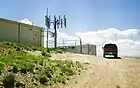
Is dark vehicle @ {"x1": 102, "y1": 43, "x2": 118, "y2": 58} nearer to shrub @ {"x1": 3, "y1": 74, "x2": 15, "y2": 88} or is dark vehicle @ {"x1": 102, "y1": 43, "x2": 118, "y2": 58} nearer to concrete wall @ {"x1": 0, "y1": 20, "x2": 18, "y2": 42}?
concrete wall @ {"x1": 0, "y1": 20, "x2": 18, "y2": 42}

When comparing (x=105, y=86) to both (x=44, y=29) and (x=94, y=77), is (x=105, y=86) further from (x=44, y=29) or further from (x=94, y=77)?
(x=44, y=29)

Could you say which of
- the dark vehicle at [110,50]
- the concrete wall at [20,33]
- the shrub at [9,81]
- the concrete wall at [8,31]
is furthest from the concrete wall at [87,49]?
the shrub at [9,81]

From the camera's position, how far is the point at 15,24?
122 ft

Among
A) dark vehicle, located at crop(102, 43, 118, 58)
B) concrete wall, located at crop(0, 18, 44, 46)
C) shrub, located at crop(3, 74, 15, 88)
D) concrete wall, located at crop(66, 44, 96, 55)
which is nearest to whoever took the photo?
shrub, located at crop(3, 74, 15, 88)

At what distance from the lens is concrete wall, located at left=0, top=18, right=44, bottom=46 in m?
35.2

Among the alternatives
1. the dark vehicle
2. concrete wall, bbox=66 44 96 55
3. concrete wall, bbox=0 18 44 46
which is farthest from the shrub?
Answer: concrete wall, bbox=66 44 96 55

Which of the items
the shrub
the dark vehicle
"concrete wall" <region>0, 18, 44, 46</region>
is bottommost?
the shrub

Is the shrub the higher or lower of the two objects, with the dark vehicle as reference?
lower

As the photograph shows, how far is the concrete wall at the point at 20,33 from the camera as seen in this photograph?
35.2 m

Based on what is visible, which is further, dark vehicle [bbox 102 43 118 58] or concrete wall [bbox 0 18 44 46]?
dark vehicle [bbox 102 43 118 58]

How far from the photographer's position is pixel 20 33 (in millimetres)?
38500

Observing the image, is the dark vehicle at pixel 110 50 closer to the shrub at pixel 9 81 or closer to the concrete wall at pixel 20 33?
the concrete wall at pixel 20 33

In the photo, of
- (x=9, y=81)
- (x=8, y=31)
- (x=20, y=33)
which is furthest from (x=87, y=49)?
(x=9, y=81)

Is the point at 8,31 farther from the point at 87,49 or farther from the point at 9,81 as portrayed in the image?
the point at 87,49
